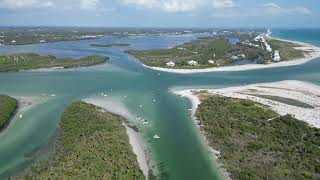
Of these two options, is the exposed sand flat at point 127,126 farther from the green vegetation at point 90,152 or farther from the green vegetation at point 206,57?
the green vegetation at point 206,57

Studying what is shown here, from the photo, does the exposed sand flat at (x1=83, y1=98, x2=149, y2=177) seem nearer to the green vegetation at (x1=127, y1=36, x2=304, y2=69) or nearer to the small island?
the small island

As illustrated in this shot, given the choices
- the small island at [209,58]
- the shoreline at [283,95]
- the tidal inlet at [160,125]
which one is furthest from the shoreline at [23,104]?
the small island at [209,58]

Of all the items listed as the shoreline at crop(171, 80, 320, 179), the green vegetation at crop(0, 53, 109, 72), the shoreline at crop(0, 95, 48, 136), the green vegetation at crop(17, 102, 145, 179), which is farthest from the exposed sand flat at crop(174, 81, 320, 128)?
the green vegetation at crop(0, 53, 109, 72)

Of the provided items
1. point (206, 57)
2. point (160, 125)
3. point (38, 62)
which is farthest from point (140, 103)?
point (206, 57)

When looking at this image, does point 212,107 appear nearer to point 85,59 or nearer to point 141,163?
point 141,163

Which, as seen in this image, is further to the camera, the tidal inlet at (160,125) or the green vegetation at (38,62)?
the green vegetation at (38,62)

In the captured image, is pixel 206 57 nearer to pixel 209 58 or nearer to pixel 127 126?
pixel 209 58
